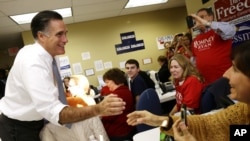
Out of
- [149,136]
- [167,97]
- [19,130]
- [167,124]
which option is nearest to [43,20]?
[19,130]

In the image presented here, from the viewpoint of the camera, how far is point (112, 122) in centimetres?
289

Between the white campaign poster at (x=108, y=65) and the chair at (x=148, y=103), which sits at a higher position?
the white campaign poster at (x=108, y=65)

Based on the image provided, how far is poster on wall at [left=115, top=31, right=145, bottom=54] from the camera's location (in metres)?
6.82

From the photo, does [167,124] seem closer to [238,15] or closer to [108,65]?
[238,15]

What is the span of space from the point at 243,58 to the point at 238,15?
3.02 metres

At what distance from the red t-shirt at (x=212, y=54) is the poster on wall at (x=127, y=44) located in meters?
3.70

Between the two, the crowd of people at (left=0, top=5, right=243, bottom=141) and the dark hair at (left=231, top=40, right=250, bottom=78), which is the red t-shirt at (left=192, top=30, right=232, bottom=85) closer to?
the crowd of people at (left=0, top=5, right=243, bottom=141)

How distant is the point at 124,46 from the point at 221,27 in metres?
4.16

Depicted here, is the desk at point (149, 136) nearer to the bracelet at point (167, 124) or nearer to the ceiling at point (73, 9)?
the bracelet at point (167, 124)

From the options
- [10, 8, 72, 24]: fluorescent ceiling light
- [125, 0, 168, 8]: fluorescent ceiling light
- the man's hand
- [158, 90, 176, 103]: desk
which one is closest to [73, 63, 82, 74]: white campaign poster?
[10, 8, 72, 24]: fluorescent ceiling light

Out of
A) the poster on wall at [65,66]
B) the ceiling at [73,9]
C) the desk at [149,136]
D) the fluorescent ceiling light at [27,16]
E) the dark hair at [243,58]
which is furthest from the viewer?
the poster on wall at [65,66]

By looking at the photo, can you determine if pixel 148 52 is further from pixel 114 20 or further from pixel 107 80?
pixel 107 80

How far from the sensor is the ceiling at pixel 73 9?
14.3 feet

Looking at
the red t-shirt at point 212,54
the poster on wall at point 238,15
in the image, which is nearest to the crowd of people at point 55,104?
the red t-shirt at point 212,54
